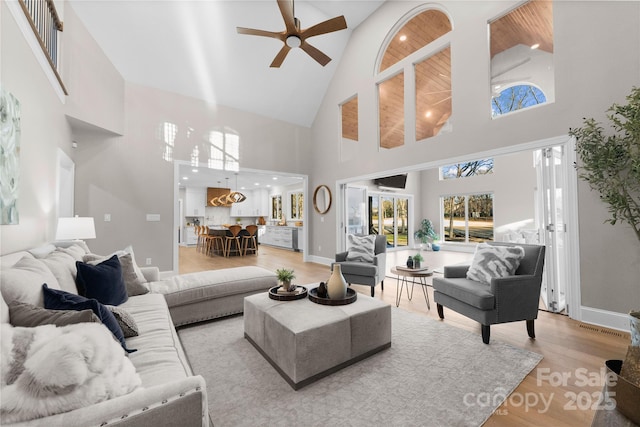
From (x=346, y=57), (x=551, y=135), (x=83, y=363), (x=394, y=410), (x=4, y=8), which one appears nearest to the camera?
(x=83, y=363)

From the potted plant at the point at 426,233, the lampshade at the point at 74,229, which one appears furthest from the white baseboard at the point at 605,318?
the potted plant at the point at 426,233

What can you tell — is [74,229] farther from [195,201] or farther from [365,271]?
[195,201]

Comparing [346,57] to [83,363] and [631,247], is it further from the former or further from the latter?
[83,363]

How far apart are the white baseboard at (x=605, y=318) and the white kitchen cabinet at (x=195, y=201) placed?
11.4 m

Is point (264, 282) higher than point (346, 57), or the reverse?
point (346, 57)

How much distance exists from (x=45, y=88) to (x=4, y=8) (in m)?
1.17

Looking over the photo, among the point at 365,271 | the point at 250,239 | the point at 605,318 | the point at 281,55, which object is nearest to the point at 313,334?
the point at 365,271

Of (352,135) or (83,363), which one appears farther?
(352,135)

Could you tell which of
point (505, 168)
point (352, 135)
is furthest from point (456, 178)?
point (352, 135)

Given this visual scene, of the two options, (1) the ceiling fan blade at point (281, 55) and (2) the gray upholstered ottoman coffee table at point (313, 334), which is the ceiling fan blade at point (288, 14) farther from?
(2) the gray upholstered ottoman coffee table at point (313, 334)

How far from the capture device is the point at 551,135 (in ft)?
10.6

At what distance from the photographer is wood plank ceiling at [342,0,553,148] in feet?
11.8

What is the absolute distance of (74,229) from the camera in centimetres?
312

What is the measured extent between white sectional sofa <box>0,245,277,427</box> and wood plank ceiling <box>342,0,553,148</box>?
153 inches
